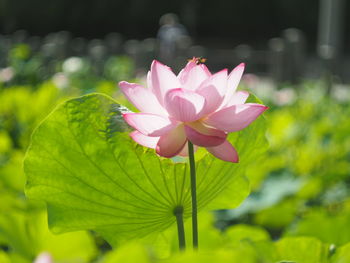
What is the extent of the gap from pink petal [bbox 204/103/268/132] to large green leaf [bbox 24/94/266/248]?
7 centimetres

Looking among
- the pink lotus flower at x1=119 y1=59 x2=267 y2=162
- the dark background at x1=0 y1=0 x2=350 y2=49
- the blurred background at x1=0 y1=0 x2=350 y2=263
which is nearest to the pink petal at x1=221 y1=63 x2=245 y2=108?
the pink lotus flower at x1=119 y1=59 x2=267 y2=162

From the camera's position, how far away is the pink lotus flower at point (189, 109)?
0.39m

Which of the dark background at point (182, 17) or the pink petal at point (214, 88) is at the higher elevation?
the dark background at point (182, 17)

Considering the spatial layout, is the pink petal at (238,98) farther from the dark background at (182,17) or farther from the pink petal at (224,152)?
the dark background at (182,17)

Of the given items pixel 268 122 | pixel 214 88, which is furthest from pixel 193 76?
pixel 268 122

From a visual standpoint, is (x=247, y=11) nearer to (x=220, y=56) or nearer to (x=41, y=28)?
(x=41, y=28)

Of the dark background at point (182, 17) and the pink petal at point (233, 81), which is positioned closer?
the pink petal at point (233, 81)

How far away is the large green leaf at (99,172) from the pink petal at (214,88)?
8 cm

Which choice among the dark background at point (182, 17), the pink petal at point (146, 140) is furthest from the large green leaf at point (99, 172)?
the dark background at point (182, 17)

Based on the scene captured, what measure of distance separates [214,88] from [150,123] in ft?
0.15

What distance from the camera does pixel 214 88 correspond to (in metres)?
0.40

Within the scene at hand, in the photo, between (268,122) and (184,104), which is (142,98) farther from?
(268,122)

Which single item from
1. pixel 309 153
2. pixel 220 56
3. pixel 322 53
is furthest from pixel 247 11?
pixel 309 153

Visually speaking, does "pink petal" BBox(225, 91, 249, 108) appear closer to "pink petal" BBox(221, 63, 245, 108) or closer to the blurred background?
"pink petal" BBox(221, 63, 245, 108)
